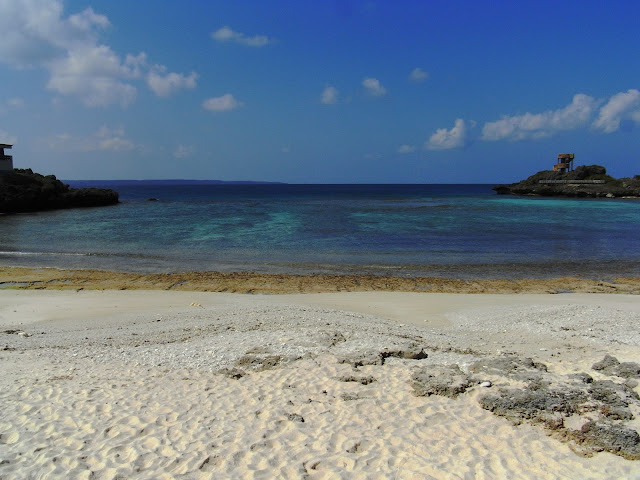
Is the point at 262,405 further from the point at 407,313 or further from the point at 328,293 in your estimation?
the point at 328,293

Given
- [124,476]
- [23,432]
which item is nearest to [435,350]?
[124,476]

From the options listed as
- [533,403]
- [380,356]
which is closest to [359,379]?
[380,356]

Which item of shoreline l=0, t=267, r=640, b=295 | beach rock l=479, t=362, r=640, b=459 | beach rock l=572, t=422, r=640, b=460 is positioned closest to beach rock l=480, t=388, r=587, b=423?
beach rock l=479, t=362, r=640, b=459

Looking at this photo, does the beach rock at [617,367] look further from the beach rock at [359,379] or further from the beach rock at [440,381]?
the beach rock at [359,379]

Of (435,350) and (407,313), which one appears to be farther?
(407,313)

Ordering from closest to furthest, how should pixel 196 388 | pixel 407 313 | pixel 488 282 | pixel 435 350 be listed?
pixel 196 388, pixel 435 350, pixel 407 313, pixel 488 282

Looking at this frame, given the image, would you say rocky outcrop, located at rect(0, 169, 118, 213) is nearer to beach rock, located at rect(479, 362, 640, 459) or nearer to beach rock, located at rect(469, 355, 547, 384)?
beach rock, located at rect(469, 355, 547, 384)

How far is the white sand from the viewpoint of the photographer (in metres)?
4.53

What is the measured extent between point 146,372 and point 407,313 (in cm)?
674

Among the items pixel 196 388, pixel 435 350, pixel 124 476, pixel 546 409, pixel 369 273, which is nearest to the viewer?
pixel 124 476

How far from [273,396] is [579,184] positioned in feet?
315

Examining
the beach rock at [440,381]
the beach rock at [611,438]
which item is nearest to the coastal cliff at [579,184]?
the beach rock at [440,381]

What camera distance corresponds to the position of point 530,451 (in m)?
4.80

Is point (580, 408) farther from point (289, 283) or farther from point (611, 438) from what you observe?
point (289, 283)
